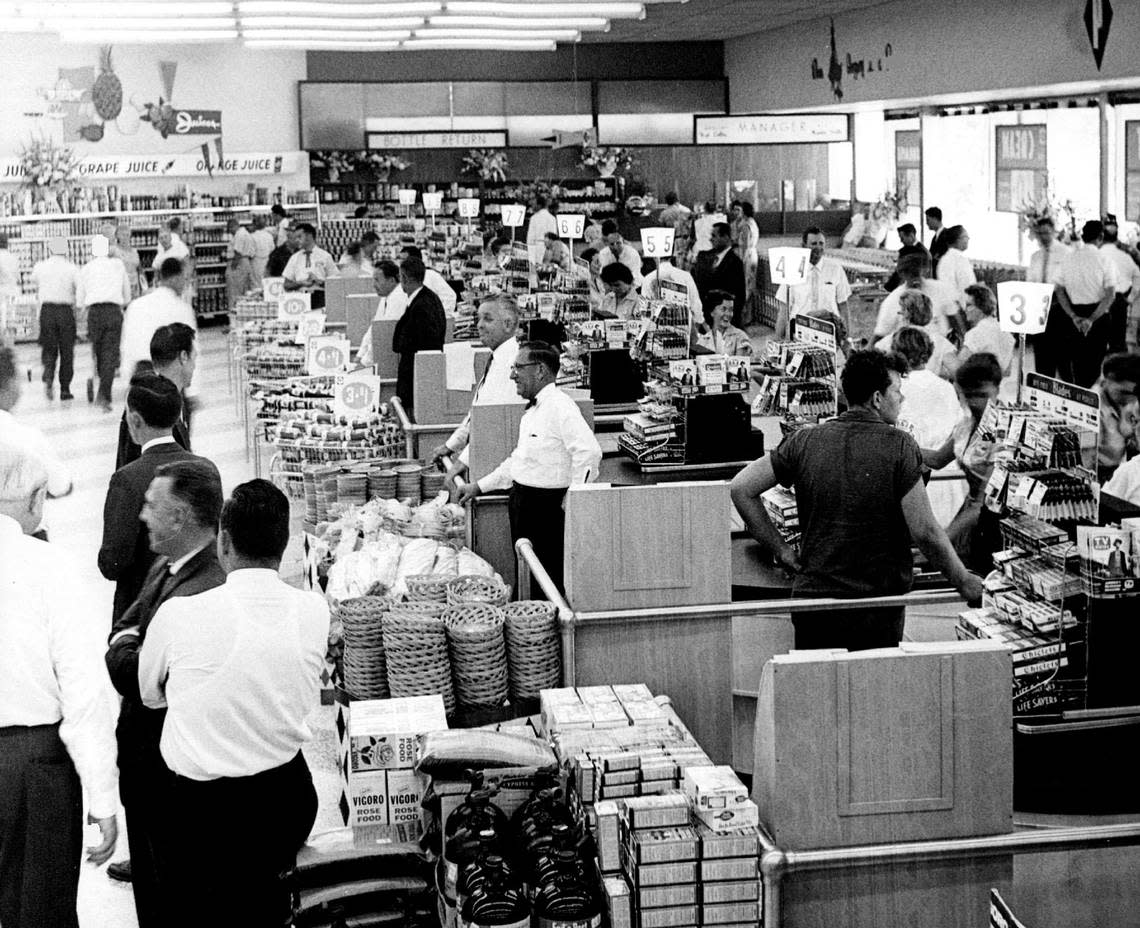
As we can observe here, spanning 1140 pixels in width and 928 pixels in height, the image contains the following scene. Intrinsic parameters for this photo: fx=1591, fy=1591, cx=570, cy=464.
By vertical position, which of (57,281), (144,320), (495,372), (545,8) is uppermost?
(545,8)

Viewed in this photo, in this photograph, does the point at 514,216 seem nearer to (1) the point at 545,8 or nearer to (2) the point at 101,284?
(1) the point at 545,8

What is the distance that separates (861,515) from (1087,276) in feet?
27.9

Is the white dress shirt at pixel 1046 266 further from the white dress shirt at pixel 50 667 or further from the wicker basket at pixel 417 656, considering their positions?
the white dress shirt at pixel 50 667

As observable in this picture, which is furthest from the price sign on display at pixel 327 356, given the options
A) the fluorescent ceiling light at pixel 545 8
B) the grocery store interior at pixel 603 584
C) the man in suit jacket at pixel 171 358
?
the fluorescent ceiling light at pixel 545 8

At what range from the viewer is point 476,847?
338cm

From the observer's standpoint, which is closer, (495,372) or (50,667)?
(50,667)

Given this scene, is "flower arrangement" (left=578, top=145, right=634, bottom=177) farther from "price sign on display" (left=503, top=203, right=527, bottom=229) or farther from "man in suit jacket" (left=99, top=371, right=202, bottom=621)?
"man in suit jacket" (left=99, top=371, right=202, bottom=621)

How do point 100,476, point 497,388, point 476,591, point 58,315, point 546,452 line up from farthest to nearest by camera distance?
1. point 58,315
2. point 100,476
3. point 497,388
4. point 546,452
5. point 476,591

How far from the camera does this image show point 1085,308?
41.4ft

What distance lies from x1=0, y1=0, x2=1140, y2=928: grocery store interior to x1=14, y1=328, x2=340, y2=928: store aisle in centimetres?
4

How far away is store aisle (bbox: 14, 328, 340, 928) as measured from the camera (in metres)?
5.09

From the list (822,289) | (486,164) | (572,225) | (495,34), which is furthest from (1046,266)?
(486,164)

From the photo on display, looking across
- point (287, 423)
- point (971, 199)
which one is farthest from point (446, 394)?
point (971, 199)

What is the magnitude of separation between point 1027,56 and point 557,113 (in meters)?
10.9
